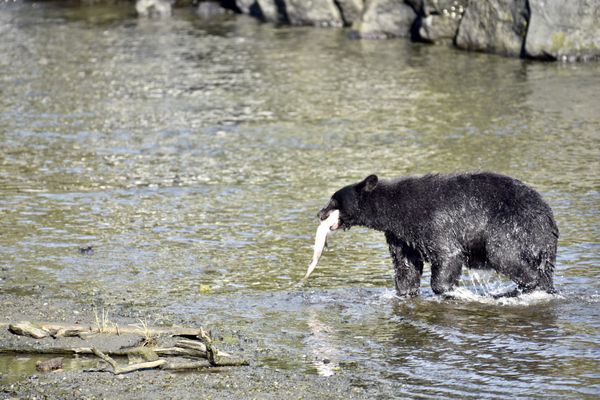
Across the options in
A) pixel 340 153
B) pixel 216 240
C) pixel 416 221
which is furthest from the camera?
pixel 340 153

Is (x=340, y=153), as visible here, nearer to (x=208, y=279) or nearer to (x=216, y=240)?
(x=216, y=240)

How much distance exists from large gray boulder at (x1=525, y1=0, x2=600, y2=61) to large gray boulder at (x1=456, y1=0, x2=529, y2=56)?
0.44 metres

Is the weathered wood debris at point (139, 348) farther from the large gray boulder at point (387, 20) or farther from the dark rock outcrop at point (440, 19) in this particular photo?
the large gray boulder at point (387, 20)

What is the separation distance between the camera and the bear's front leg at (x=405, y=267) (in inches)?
363

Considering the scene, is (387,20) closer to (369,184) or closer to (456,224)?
(369,184)

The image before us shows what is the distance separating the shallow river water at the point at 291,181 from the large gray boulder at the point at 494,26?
40 centimetres

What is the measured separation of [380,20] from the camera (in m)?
24.2

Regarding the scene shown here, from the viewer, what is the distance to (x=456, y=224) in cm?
897

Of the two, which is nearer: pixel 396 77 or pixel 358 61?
pixel 396 77

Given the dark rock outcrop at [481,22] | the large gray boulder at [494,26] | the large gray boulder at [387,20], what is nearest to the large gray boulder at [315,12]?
the dark rock outcrop at [481,22]

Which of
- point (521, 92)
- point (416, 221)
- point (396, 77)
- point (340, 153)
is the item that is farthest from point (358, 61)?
point (416, 221)

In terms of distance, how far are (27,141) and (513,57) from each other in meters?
10.0

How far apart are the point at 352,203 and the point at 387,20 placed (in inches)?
611

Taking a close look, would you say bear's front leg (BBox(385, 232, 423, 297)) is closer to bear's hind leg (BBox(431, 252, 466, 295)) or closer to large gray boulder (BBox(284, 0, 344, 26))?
bear's hind leg (BBox(431, 252, 466, 295))
